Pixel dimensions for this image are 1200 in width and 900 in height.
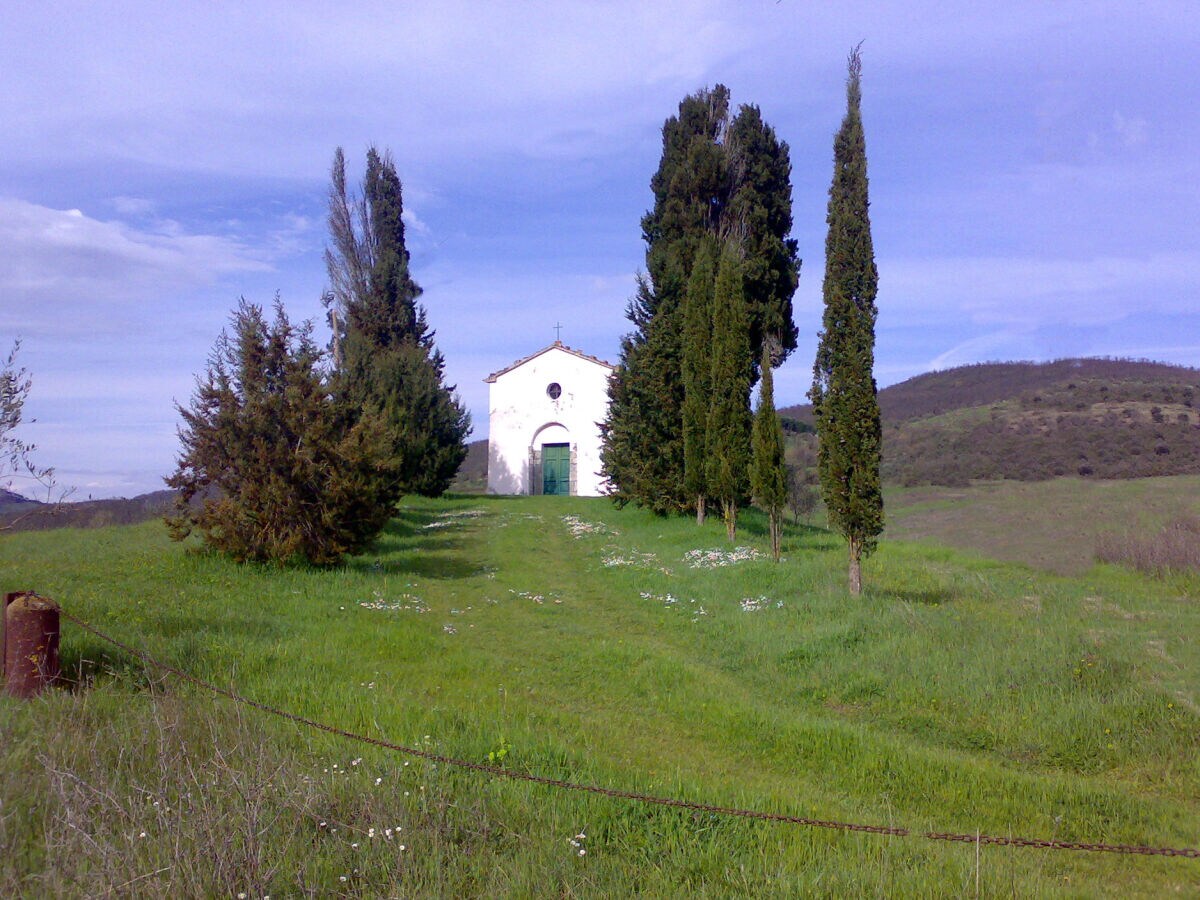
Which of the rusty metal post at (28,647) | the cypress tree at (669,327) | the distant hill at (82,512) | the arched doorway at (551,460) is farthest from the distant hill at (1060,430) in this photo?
the rusty metal post at (28,647)

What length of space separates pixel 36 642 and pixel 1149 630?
1128 centimetres

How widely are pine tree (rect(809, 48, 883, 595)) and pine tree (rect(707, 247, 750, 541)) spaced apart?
257 inches

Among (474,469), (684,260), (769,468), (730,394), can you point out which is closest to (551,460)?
(684,260)

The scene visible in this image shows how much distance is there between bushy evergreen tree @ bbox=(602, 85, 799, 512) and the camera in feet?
75.8

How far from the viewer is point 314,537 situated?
1420cm

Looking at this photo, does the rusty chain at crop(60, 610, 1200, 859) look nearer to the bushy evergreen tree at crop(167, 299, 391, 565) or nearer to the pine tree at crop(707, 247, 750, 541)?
the bushy evergreen tree at crop(167, 299, 391, 565)

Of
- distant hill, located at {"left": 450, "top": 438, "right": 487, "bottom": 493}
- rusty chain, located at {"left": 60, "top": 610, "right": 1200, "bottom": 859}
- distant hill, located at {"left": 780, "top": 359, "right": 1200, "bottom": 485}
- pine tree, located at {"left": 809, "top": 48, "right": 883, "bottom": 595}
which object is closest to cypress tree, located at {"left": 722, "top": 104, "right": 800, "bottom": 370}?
distant hill, located at {"left": 780, "top": 359, "right": 1200, "bottom": 485}

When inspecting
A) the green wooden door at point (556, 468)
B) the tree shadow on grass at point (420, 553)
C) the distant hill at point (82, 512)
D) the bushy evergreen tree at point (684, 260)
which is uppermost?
the bushy evergreen tree at point (684, 260)

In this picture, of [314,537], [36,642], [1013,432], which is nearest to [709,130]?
[314,537]

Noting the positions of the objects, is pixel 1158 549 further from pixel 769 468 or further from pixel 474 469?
pixel 474 469

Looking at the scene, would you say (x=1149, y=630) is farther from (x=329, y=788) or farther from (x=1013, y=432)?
(x=1013, y=432)

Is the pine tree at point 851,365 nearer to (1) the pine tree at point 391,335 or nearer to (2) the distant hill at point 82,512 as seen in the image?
(2) the distant hill at point 82,512

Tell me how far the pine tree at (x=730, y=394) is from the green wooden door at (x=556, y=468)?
57.0 feet

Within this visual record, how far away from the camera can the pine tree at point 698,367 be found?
20625mm
